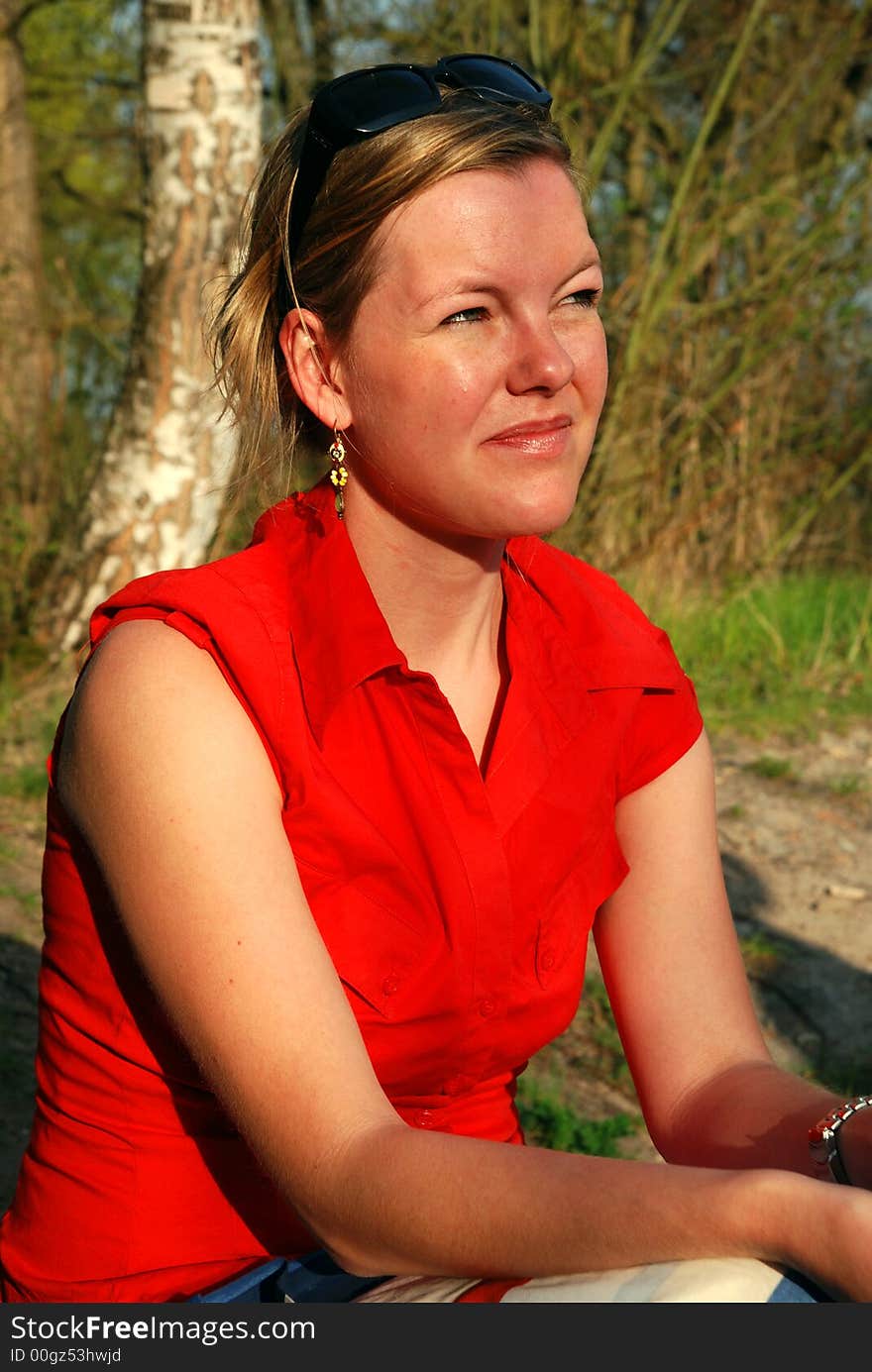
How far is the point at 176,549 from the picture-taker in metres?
5.20

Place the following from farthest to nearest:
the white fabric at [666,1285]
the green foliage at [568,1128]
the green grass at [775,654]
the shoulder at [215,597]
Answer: the green grass at [775,654], the green foliage at [568,1128], the shoulder at [215,597], the white fabric at [666,1285]

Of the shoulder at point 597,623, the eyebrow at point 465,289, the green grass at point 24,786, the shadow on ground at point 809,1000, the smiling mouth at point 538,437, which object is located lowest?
the shadow on ground at point 809,1000

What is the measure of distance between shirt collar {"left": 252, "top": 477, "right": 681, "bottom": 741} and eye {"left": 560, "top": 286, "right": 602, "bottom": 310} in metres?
0.38

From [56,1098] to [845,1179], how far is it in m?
0.93

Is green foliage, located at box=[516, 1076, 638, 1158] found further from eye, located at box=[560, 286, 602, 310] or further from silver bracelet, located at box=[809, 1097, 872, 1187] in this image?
eye, located at box=[560, 286, 602, 310]

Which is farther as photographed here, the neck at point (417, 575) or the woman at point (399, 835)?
the neck at point (417, 575)

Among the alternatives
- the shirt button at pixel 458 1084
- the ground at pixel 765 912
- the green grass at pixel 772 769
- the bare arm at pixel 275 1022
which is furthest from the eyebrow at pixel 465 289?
the green grass at pixel 772 769

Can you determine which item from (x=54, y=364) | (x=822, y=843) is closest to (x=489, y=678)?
(x=822, y=843)

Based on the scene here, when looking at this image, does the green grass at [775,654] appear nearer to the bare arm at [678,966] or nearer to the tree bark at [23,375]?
the tree bark at [23,375]

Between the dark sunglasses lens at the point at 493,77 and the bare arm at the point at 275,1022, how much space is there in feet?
2.86

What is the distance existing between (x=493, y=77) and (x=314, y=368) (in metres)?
0.46

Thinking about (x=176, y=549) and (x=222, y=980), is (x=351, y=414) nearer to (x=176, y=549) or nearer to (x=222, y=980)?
(x=222, y=980)

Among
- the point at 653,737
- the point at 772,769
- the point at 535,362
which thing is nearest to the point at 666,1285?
the point at 653,737

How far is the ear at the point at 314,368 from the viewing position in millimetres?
2074
